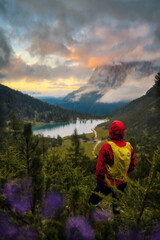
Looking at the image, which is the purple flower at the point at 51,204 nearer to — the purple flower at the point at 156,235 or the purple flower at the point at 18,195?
the purple flower at the point at 18,195

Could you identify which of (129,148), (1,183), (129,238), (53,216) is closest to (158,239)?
(129,238)

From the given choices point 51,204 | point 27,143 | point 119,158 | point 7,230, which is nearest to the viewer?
point 7,230

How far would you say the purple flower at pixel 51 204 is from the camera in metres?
2.18

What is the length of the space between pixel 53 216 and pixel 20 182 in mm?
1171

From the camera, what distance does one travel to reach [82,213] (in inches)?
98.0

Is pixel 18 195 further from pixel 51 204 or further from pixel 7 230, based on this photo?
pixel 7 230

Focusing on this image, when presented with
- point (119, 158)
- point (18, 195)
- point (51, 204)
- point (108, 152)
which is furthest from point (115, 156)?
point (18, 195)

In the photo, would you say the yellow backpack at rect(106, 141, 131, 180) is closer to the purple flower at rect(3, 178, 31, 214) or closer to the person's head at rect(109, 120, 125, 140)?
the person's head at rect(109, 120, 125, 140)

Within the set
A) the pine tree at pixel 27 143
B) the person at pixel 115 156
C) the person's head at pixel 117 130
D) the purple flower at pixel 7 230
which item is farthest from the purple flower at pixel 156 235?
the pine tree at pixel 27 143

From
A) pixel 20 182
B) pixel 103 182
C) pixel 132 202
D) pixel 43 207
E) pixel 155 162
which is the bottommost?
pixel 103 182

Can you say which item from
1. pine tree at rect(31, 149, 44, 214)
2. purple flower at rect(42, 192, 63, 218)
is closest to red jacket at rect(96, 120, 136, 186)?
purple flower at rect(42, 192, 63, 218)

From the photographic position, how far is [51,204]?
243cm

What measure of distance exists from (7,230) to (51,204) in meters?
0.92

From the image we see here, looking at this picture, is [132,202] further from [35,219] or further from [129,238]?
[35,219]
